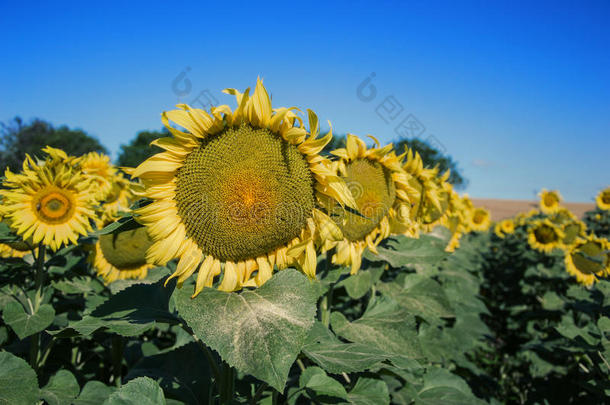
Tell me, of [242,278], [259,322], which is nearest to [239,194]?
[242,278]

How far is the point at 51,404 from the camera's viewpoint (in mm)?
2303

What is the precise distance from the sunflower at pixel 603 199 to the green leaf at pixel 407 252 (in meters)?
9.15

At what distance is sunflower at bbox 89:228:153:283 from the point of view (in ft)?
11.8

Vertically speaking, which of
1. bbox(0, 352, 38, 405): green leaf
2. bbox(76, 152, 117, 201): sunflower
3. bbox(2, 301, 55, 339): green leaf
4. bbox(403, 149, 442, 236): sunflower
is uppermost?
bbox(403, 149, 442, 236): sunflower

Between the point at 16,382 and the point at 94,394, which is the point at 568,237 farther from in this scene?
the point at 16,382

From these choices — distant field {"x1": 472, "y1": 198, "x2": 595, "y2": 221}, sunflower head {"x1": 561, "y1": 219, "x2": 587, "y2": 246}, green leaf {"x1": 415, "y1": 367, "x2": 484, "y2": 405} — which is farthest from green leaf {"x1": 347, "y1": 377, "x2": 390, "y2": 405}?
distant field {"x1": 472, "y1": 198, "x2": 595, "y2": 221}

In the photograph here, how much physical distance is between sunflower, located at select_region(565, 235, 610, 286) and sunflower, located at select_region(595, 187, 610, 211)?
163 inches

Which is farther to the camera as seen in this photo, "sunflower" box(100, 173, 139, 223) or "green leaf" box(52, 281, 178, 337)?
"sunflower" box(100, 173, 139, 223)

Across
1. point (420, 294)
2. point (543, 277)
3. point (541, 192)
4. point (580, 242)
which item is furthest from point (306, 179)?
point (541, 192)

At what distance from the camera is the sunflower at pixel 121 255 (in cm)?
361

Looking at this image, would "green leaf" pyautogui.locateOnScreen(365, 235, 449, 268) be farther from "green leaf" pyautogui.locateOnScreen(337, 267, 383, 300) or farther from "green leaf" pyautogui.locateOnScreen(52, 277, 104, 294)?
"green leaf" pyautogui.locateOnScreen(52, 277, 104, 294)

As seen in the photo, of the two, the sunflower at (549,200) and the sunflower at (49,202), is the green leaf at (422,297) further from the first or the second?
the sunflower at (549,200)

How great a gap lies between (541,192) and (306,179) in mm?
11018

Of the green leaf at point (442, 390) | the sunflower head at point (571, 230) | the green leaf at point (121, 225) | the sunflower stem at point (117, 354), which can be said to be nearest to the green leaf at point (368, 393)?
the green leaf at point (442, 390)
